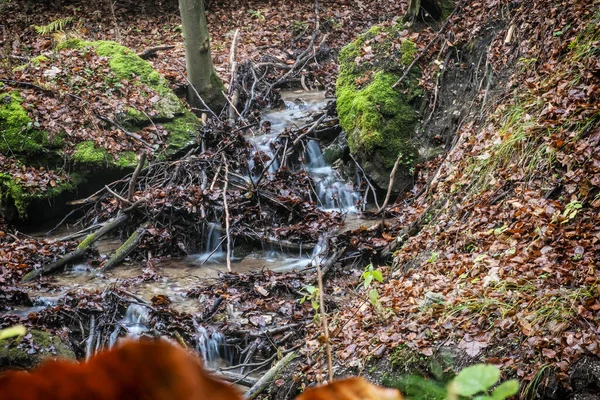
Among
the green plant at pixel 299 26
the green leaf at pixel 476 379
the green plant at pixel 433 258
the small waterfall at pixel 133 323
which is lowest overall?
the small waterfall at pixel 133 323

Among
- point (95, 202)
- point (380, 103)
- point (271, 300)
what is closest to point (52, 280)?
point (95, 202)

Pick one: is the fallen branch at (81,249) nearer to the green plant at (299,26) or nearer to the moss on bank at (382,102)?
the moss on bank at (382,102)

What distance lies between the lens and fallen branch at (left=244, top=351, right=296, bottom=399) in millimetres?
4766

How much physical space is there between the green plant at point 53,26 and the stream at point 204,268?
24.9 feet

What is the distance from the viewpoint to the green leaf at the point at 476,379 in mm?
807

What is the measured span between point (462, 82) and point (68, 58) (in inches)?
309

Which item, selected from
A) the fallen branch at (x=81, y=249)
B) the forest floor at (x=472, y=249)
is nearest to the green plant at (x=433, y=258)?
the forest floor at (x=472, y=249)

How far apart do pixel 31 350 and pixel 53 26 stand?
1208cm

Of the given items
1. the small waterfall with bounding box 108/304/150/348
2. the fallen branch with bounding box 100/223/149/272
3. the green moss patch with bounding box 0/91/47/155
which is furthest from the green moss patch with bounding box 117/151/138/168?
the small waterfall with bounding box 108/304/150/348

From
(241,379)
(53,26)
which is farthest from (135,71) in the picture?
(241,379)

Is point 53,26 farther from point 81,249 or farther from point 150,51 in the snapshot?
point 81,249

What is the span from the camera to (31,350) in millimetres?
5422

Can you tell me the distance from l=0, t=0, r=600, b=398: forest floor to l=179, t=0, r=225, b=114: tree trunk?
1.67 meters

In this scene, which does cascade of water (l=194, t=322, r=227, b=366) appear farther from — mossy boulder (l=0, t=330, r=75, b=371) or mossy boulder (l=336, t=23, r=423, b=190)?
mossy boulder (l=336, t=23, r=423, b=190)
